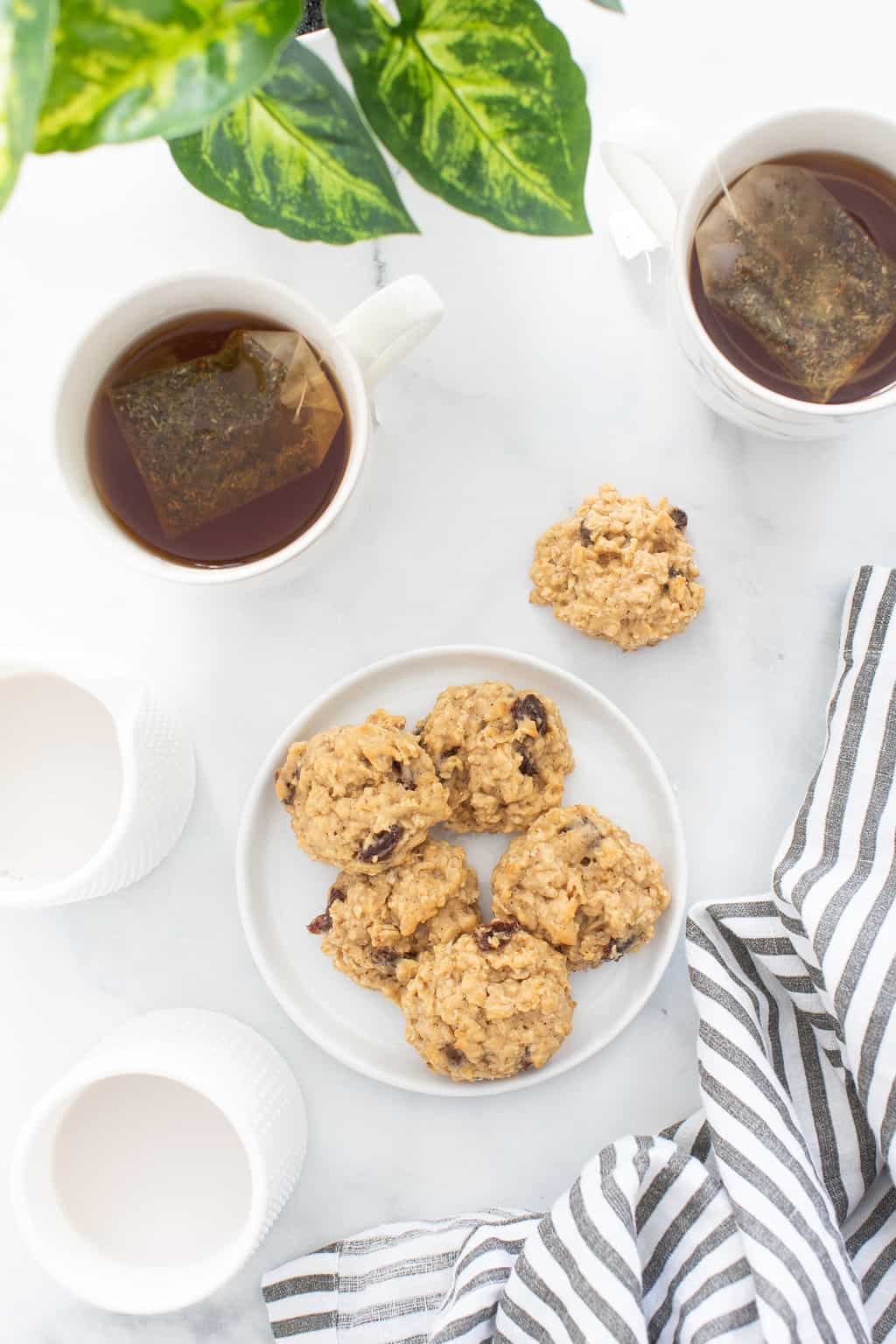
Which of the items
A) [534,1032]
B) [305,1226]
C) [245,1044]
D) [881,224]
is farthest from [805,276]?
[305,1226]

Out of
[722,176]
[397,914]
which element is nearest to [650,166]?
[722,176]

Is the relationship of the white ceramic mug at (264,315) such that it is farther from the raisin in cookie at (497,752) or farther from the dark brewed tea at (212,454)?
the raisin in cookie at (497,752)

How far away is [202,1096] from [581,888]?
0.42 meters

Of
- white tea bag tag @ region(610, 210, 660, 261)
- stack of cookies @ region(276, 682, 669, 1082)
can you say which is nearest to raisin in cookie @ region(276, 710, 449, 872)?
stack of cookies @ region(276, 682, 669, 1082)

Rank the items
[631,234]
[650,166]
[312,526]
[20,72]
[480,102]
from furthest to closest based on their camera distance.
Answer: [631,234] → [312,526] → [650,166] → [480,102] → [20,72]

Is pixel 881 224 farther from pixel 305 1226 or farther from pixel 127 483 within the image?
pixel 305 1226

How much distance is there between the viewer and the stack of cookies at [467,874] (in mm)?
1021

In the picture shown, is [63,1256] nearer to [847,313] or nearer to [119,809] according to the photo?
[119,809]

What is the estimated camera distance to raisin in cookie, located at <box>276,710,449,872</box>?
3.33 feet

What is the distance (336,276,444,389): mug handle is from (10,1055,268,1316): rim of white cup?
63cm

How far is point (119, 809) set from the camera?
40.9 inches

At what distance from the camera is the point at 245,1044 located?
3.60 ft

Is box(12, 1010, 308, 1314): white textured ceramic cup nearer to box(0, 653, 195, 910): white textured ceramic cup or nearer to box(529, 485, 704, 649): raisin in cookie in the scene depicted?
box(0, 653, 195, 910): white textured ceramic cup

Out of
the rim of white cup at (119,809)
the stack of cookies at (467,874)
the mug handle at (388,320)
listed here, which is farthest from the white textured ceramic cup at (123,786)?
the mug handle at (388,320)
